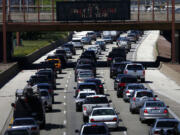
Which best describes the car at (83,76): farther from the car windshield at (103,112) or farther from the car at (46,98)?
the car windshield at (103,112)

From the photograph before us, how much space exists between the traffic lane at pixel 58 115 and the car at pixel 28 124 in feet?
10.0

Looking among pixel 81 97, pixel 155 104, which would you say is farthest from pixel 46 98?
pixel 155 104

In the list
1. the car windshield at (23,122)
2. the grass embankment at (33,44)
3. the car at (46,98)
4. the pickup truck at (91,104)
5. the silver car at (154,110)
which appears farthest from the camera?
the grass embankment at (33,44)

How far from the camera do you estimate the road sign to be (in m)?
72.1

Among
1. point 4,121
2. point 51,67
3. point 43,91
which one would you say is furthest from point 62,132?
point 51,67

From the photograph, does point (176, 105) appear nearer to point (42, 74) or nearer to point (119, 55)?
point (42, 74)

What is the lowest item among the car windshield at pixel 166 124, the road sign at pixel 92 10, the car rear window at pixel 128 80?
the car rear window at pixel 128 80

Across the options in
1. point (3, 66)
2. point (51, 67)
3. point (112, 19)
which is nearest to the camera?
point (51, 67)

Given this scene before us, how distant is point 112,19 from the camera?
72.1 m

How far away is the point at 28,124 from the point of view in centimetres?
2962

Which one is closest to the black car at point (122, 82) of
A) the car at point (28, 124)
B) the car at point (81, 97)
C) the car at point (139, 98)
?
the car at point (81, 97)

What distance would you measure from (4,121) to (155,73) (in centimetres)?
3098

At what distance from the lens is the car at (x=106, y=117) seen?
105 feet

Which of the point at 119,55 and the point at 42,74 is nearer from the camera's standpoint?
the point at 42,74
